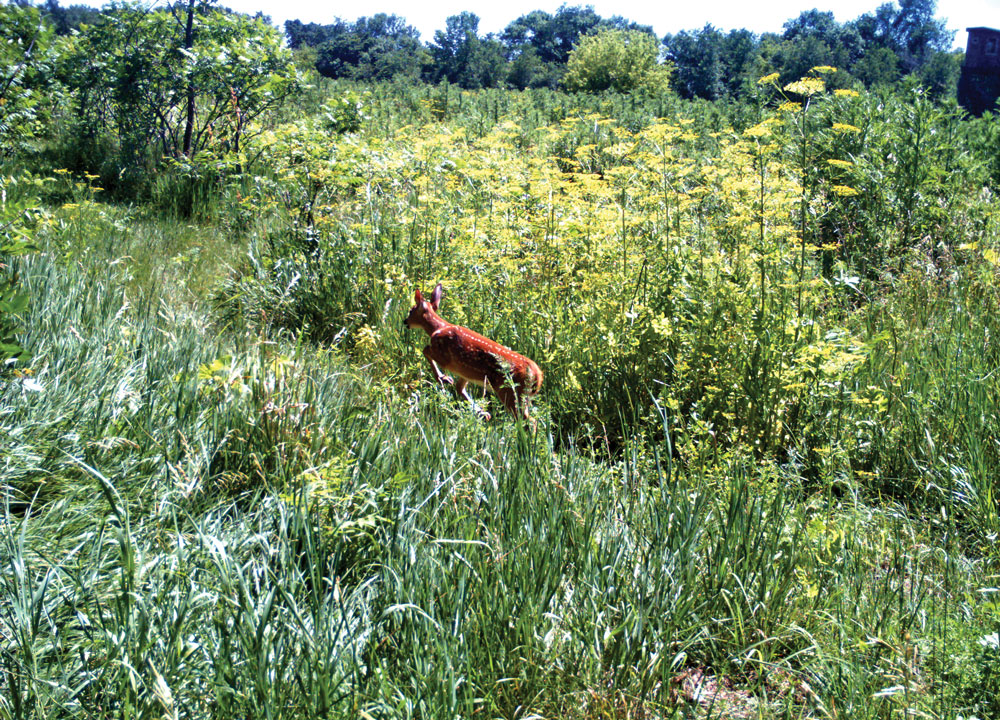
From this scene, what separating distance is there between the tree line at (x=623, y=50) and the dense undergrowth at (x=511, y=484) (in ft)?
136

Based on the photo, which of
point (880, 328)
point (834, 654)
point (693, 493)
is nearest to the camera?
point (834, 654)

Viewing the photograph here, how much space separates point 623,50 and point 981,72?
3311cm

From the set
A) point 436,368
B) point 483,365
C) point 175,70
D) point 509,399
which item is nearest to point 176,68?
point 175,70

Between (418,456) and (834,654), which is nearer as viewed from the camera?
(834,654)

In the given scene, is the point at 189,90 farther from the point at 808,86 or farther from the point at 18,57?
the point at 808,86

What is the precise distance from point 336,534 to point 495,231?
304 centimetres

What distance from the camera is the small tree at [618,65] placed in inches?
2152

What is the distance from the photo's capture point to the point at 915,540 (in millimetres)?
2816

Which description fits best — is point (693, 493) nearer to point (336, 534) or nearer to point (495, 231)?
point (336, 534)

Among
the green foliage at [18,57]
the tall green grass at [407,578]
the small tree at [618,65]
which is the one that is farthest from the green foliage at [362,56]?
the tall green grass at [407,578]

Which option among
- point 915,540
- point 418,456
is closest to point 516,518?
point 418,456

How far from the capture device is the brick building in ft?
88.0

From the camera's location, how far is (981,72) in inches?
1076

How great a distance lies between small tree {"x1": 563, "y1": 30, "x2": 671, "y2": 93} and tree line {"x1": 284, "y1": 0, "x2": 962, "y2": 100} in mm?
240
